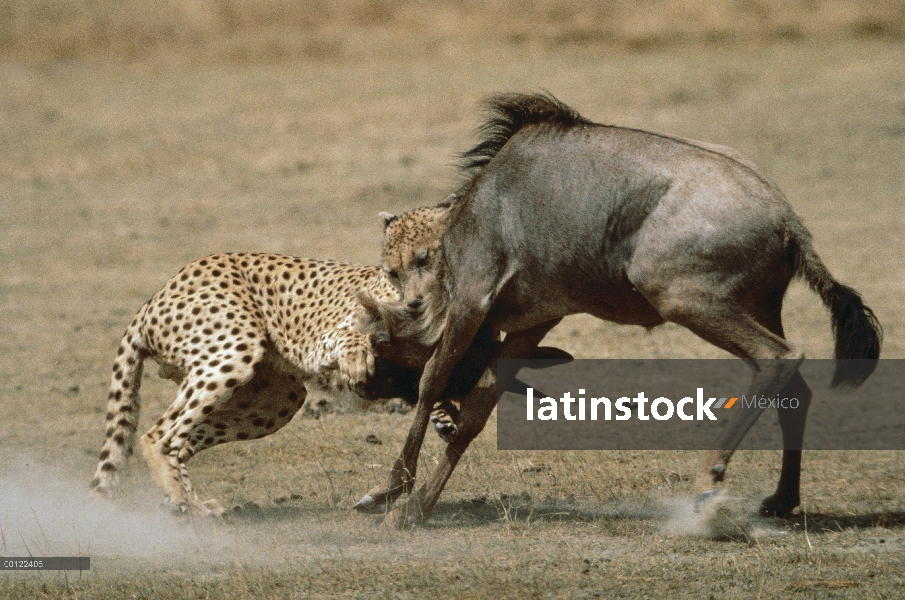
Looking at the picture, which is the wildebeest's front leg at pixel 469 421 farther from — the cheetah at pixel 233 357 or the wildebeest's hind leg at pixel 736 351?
the wildebeest's hind leg at pixel 736 351

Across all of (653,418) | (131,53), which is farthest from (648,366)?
(131,53)

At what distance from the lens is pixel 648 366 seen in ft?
33.1

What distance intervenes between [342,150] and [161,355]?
512 inches

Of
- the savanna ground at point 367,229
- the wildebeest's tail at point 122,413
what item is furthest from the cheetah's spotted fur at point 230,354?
the savanna ground at point 367,229

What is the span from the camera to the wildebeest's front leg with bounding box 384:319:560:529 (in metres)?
6.31

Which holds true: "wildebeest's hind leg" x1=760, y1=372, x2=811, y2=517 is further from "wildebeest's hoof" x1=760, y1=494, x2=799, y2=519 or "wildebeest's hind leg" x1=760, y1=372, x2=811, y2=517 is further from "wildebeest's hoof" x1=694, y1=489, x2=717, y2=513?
"wildebeest's hoof" x1=694, y1=489, x2=717, y2=513

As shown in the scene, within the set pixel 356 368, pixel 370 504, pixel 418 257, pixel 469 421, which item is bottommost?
pixel 370 504

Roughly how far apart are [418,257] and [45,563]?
7.82ft

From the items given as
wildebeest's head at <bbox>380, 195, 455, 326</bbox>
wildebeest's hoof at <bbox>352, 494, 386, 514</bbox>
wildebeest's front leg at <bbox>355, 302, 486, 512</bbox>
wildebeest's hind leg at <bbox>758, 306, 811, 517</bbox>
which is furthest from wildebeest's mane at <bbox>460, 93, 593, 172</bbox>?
wildebeest's hoof at <bbox>352, 494, 386, 514</bbox>

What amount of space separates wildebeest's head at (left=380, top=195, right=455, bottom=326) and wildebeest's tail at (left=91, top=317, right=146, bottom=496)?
1.55 m

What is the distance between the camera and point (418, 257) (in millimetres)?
6812

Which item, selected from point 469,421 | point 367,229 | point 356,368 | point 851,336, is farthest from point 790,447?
point 367,229

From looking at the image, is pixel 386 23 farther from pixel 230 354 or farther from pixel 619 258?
pixel 619 258

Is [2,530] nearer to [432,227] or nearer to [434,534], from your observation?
[434,534]
